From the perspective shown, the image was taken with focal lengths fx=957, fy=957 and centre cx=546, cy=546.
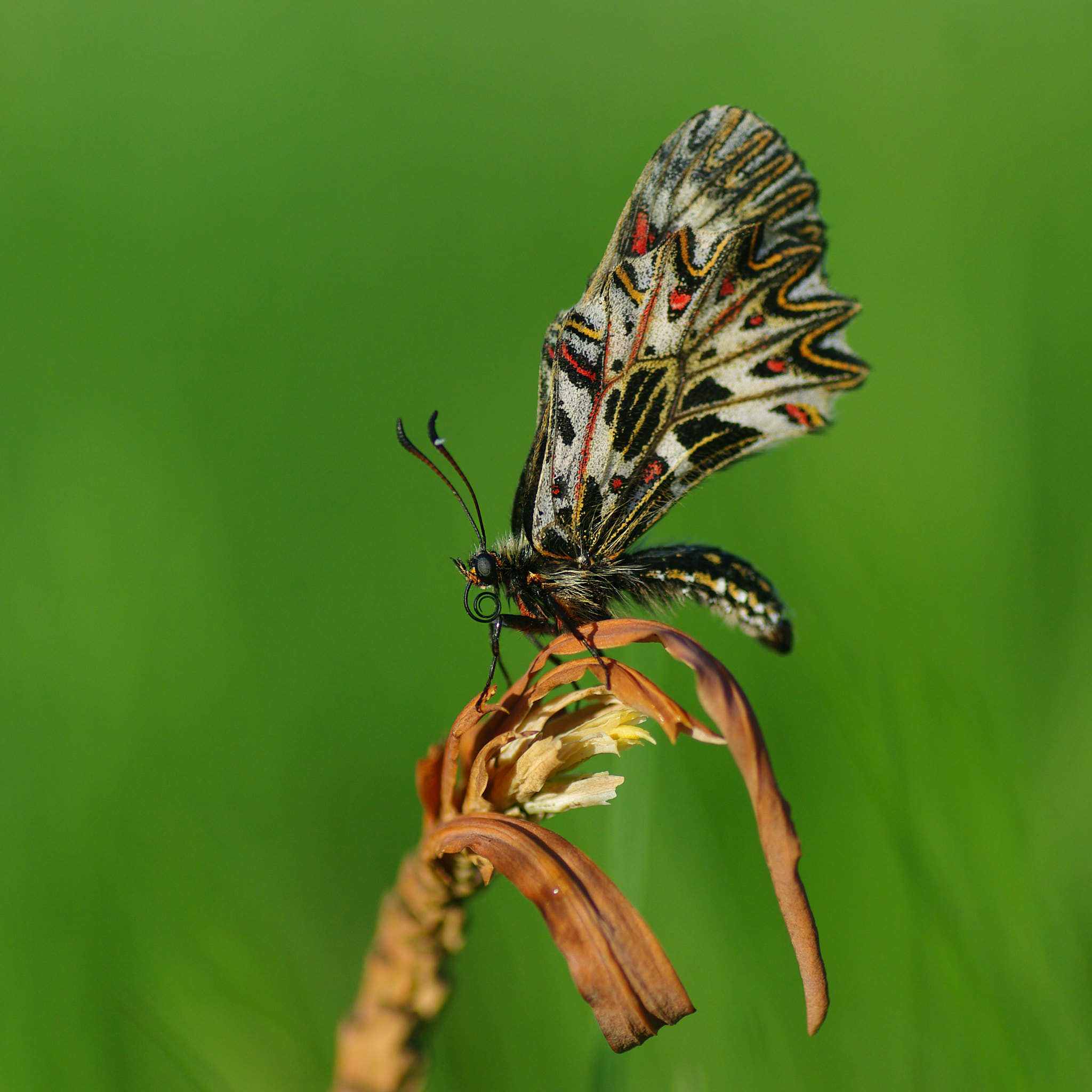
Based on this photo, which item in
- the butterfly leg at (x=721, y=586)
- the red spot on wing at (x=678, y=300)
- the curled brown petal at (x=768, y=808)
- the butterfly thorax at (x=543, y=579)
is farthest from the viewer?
the butterfly thorax at (x=543, y=579)

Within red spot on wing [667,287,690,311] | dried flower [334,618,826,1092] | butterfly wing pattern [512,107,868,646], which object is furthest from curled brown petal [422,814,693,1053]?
red spot on wing [667,287,690,311]

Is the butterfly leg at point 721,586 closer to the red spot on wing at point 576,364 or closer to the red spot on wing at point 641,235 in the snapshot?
the red spot on wing at point 576,364

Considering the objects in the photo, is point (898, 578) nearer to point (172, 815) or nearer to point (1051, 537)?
point (1051, 537)

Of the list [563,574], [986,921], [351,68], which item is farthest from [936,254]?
[351,68]

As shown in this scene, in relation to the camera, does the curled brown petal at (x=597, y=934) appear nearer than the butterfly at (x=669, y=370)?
Yes

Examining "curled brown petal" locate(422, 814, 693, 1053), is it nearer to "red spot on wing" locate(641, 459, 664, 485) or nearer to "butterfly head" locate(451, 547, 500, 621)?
"butterfly head" locate(451, 547, 500, 621)

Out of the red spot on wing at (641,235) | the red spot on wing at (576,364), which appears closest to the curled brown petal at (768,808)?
the red spot on wing at (576,364)
